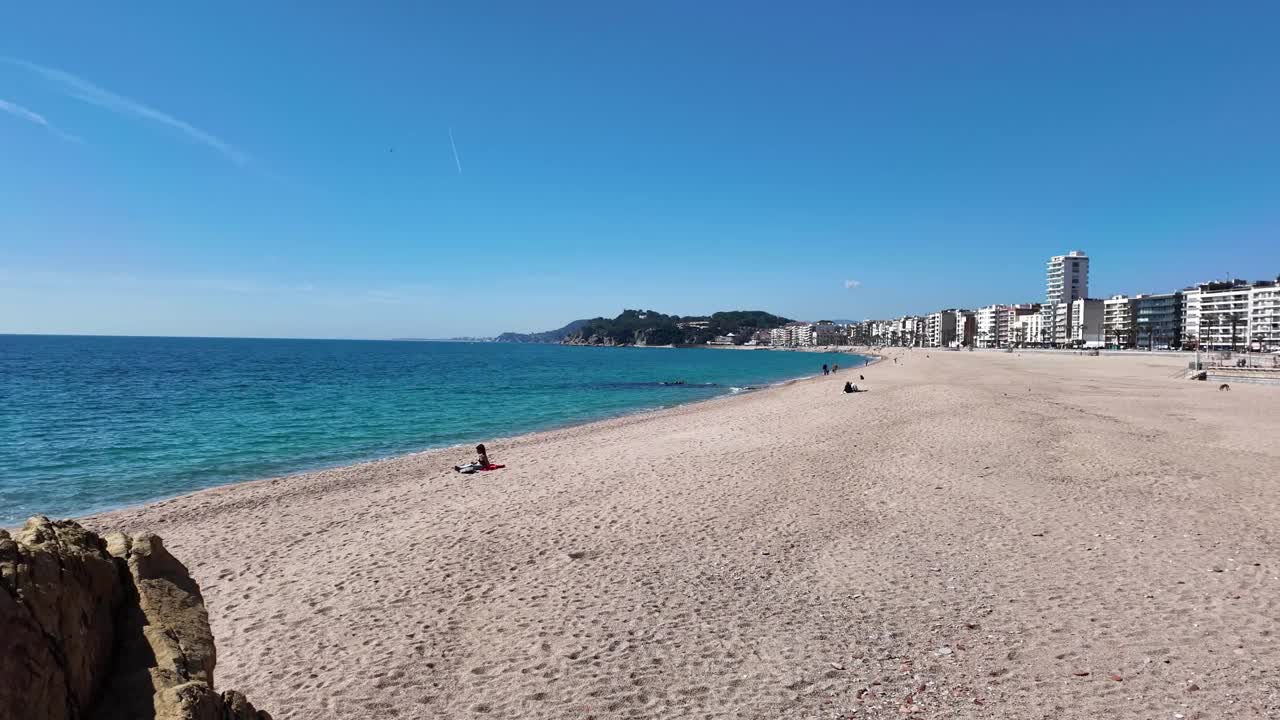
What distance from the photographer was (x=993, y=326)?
192m

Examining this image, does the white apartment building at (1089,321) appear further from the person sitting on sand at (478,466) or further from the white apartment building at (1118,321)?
the person sitting on sand at (478,466)

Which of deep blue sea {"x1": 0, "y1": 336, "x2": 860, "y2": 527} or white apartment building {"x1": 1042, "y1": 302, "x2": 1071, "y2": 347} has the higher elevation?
white apartment building {"x1": 1042, "y1": 302, "x2": 1071, "y2": 347}

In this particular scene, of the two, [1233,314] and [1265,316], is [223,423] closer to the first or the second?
[1233,314]

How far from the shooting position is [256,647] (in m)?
6.69

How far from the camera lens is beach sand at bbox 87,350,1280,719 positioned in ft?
18.4

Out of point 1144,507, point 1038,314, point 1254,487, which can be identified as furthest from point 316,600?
point 1038,314

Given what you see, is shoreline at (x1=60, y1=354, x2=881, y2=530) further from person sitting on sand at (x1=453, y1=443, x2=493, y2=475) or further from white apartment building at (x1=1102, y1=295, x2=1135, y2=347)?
white apartment building at (x1=1102, y1=295, x2=1135, y2=347)

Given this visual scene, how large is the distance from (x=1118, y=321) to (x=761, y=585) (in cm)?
17895

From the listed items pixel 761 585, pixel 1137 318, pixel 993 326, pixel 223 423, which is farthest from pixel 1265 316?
pixel 223 423

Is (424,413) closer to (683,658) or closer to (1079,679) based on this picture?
(683,658)

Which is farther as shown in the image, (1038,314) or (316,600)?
(1038,314)

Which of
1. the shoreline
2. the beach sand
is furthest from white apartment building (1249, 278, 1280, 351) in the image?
the beach sand

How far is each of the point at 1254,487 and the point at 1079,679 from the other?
10.4 m

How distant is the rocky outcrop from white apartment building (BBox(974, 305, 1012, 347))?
208 metres
